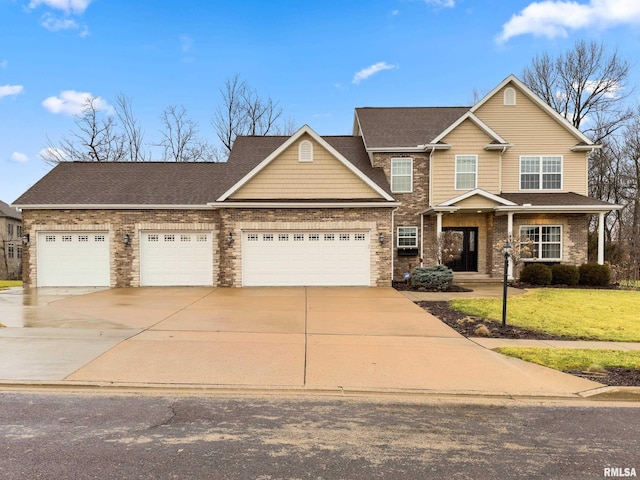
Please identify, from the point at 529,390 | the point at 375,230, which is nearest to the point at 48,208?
the point at 375,230

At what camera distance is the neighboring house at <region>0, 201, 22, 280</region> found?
135 feet

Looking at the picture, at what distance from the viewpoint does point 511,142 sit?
63.3ft

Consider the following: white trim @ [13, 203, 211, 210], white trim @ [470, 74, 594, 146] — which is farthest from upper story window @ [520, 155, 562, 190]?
white trim @ [13, 203, 211, 210]

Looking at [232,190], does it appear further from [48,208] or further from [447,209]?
[447,209]

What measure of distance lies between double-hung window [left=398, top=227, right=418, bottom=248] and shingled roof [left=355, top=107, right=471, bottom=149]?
12.8 ft

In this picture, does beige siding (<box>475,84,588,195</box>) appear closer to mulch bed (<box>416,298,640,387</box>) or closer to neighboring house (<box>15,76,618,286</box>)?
neighboring house (<box>15,76,618,286</box>)

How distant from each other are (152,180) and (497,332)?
1537 cm

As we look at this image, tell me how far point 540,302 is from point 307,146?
32.5 feet

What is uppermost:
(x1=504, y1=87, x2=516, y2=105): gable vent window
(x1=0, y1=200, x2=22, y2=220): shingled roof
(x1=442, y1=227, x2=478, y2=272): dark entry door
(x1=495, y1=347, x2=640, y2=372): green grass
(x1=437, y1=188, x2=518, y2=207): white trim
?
(x1=504, y1=87, x2=516, y2=105): gable vent window

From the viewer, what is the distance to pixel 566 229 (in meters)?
18.6

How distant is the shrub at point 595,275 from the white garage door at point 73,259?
2002 cm

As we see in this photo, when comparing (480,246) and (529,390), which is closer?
(529,390)

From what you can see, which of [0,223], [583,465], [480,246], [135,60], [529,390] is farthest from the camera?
[0,223]

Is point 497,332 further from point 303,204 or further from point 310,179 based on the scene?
point 310,179
